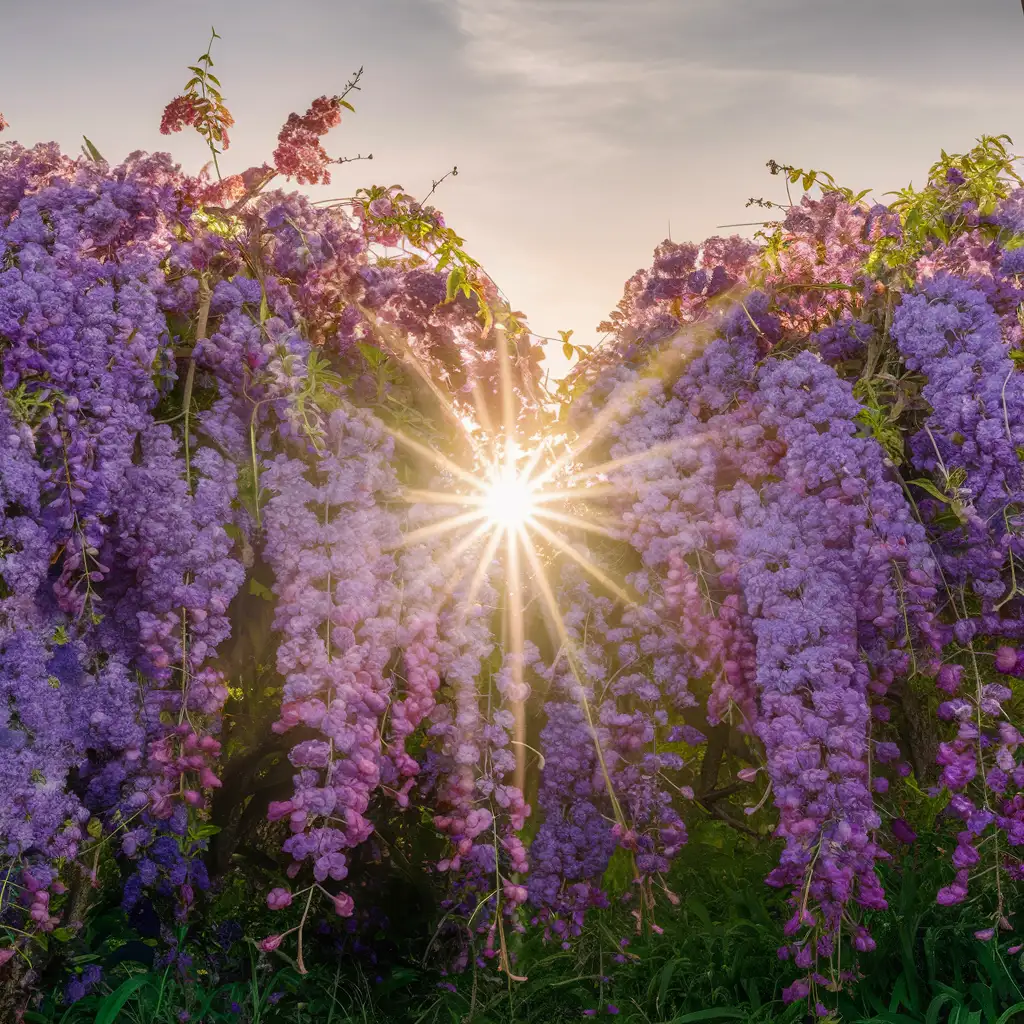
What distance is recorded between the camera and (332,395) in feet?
7.89

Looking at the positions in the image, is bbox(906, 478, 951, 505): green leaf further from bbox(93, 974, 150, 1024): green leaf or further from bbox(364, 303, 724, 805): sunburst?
bbox(93, 974, 150, 1024): green leaf

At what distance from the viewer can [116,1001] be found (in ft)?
7.79

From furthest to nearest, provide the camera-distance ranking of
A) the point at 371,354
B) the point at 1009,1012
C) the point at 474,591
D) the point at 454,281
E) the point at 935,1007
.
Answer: the point at 371,354 < the point at 454,281 < the point at 474,591 < the point at 935,1007 < the point at 1009,1012

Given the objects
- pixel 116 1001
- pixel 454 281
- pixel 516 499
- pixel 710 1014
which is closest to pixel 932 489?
pixel 516 499

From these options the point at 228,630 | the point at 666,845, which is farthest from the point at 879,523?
the point at 228,630

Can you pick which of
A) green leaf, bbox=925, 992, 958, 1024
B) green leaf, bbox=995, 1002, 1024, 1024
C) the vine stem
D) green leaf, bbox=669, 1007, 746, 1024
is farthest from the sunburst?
green leaf, bbox=995, 1002, 1024, 1024

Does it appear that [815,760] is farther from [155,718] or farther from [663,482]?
[155,718]

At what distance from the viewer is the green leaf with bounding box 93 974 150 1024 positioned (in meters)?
2.34

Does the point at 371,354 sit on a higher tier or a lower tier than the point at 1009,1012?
higher

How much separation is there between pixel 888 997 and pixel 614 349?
1.88 metres

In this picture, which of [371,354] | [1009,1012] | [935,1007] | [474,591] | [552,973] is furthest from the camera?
[552,973]

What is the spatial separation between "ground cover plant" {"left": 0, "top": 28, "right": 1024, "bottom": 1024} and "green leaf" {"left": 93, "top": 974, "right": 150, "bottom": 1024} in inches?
0.5

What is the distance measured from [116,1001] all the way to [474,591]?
4.38ft

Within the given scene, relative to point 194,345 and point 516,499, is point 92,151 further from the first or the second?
point 516,499
